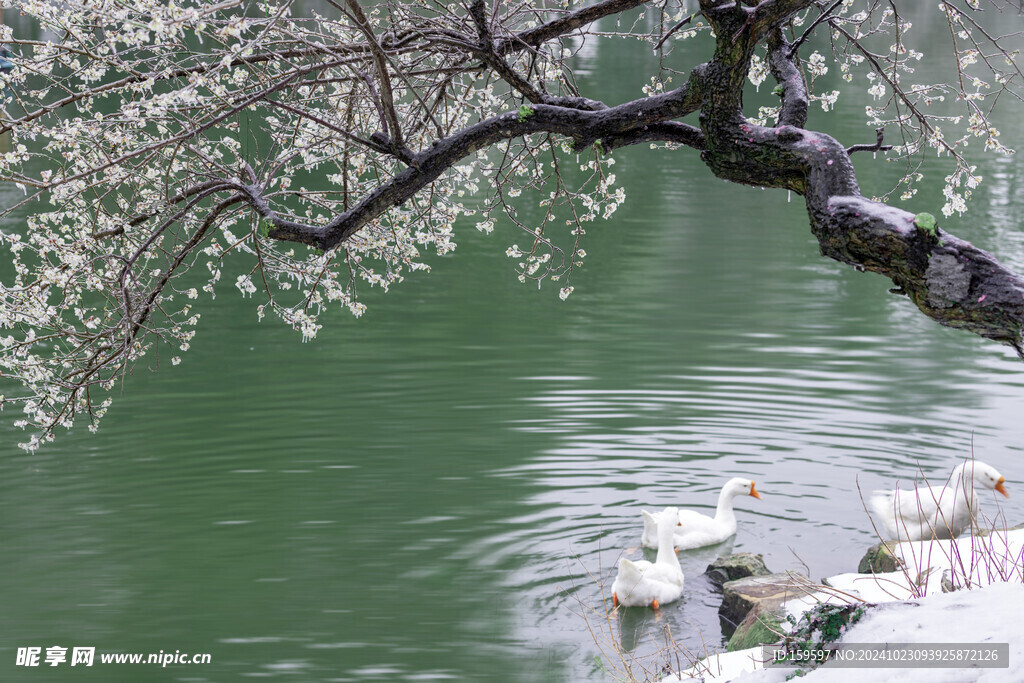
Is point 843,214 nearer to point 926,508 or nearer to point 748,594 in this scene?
point 748,594

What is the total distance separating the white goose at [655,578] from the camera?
640 centimetres

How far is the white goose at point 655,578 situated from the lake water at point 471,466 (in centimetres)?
12

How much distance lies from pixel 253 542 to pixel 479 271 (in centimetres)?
790

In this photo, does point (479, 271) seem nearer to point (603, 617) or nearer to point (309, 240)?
point (603, 617)

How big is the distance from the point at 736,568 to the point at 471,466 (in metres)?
2.82

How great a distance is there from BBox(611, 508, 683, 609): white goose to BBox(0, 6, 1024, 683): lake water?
4.9 inches

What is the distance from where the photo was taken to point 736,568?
6.72 m

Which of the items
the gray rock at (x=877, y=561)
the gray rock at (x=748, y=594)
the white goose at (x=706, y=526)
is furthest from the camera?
the white goose at (x=706, y=526)

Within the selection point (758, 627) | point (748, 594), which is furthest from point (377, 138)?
point (748, 594)

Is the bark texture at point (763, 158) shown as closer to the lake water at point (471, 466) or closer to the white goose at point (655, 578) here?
the lake water at point (471, 466)

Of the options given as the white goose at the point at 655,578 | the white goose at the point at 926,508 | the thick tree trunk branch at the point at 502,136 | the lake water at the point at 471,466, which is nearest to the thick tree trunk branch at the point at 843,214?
the thick tree trunk branch at the point at 502,136

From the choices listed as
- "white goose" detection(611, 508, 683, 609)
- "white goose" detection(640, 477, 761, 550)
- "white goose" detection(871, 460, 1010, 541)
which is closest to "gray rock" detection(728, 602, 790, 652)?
"white goose" detection(611, 508, 683, 609)

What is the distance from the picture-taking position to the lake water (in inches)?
251

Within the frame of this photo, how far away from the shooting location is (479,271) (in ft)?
48.4
